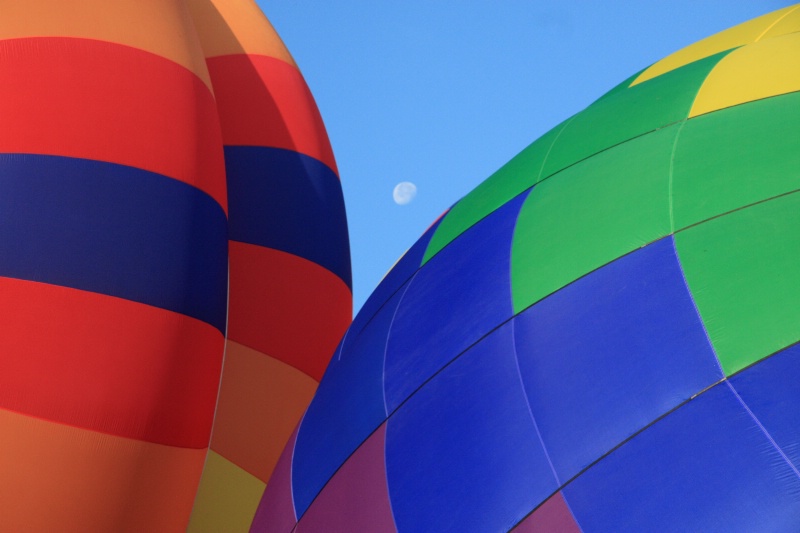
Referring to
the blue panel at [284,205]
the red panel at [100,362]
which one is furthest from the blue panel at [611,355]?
the blue panel at [284,205]

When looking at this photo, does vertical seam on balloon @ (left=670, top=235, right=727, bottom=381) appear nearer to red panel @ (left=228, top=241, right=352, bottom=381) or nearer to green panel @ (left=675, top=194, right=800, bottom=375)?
green panel @ (left=675, top=194, right=800, bottom=375)

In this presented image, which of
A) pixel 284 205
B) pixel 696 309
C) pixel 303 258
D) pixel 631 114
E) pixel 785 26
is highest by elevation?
pixel 284 205

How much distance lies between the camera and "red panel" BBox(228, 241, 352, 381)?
6.21 m

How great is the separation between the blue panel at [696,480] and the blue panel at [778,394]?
0.03 metres

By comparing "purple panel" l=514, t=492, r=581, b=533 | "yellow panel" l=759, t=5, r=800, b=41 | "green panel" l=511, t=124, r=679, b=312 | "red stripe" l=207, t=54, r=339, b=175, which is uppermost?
"red stripe" l=207, t=54, r=339, b=175

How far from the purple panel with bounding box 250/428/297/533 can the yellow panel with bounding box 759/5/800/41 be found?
2636 mm

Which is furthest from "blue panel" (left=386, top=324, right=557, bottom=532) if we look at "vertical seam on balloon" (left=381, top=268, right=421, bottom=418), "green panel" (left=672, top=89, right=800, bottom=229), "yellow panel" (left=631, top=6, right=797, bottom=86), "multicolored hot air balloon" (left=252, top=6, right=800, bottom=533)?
"yellow panel" (left=631, top=6, right=797, bottom=86)

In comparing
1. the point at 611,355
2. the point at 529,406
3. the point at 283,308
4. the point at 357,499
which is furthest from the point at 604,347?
the point at 283,308

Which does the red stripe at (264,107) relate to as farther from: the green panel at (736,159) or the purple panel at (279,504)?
the green panel at (736,159)

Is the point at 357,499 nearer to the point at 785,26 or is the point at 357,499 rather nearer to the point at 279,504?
the point at 279,504

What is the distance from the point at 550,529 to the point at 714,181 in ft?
4.46

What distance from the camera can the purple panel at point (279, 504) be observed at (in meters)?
4.03

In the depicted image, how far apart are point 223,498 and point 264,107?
2631 millimetres

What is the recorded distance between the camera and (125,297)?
5.02m
